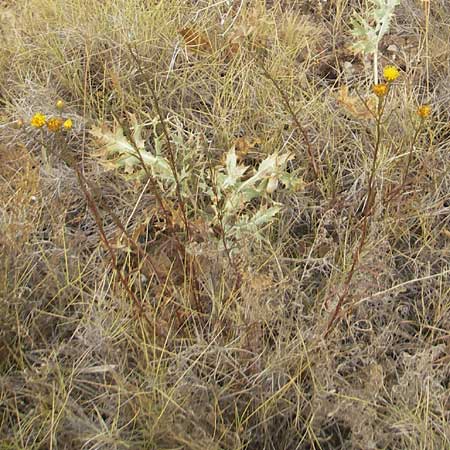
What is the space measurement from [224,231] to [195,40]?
0.80m

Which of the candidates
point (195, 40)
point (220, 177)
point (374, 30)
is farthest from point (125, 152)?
point (374, 30)

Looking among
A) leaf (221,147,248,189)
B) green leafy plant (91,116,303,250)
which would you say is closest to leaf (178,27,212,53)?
green leafy plant (91,116,303,250)

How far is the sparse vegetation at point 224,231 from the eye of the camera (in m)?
1.41

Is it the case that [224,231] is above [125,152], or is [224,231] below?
below

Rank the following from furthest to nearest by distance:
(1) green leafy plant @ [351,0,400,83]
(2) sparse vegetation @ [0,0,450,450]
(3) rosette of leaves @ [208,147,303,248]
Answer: (1) green leafy plant @ [351,0,400,83] < (3) rosette of leaves @ [208,147,303,248] < (2) sparse vegetation @ [0,0,450,450]

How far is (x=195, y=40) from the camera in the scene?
83.5 inches

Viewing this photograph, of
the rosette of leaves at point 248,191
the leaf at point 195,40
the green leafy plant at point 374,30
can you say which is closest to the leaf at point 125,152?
the rosette of leaves at point 248,191

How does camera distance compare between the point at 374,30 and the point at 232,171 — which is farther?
the point at 374,30

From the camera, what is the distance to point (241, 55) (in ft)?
6.68

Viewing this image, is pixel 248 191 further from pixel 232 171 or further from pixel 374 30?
pixel 374 30

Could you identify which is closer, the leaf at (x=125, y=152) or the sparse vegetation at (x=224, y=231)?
the sparse vegetation at (x=224, y=231)

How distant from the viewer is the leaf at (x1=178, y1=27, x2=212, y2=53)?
2.11 meters

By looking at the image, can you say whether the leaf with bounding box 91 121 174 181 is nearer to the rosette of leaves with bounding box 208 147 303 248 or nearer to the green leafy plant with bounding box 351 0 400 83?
the rosette of leaves with bounding box 208 147 303 248

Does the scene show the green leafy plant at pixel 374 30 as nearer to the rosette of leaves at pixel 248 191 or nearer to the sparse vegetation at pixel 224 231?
the sparse vegetation at pixel 224 231
